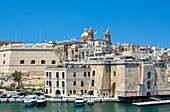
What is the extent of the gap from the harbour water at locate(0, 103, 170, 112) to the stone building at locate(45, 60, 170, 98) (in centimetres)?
377

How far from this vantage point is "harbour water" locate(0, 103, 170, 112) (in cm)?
4262

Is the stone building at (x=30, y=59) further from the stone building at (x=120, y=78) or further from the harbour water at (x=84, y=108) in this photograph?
the harbour water at (x=84, y=108)

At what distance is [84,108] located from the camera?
4438cm

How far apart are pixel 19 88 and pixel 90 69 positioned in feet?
41.6

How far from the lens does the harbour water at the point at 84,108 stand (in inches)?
1678

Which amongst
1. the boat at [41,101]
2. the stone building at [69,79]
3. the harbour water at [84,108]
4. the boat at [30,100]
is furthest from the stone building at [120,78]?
the boat at [30,100]

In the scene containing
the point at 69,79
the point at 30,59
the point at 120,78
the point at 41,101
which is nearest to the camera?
the point at 41,101

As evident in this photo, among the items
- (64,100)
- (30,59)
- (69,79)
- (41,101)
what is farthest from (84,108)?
(30,59)

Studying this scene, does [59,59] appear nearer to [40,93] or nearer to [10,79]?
[10,79]

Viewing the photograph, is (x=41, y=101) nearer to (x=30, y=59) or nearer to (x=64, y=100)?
(x=64, y=100)

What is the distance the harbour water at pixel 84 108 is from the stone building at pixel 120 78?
377 cm

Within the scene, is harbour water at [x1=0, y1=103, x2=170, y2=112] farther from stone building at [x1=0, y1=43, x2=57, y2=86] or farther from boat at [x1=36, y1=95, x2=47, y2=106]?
stone building at [x1=0, y1=43, x2=57, y2=86]

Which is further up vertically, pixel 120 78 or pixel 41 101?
pixel 120 78

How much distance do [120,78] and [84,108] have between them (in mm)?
8542
